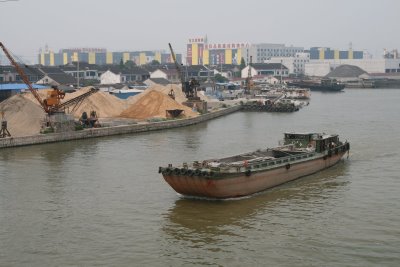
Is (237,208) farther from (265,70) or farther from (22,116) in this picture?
(265,70)

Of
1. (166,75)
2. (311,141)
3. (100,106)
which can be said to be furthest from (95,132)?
(166,75)

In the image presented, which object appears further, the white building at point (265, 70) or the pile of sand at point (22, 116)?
the white building at point (265, 70)

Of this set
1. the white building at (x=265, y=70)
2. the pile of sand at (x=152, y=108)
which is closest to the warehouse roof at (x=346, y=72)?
the white building at (x=265, y=70)

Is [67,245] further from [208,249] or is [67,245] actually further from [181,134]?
[181,134]

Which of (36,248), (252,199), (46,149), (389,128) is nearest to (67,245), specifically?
(36,248)

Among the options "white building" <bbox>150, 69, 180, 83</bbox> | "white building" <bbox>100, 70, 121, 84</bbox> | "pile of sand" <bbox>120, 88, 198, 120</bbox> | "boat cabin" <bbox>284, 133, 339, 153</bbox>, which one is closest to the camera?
Answer: "boat cabin" <bbox>284, 133, 339, 153</bbox>

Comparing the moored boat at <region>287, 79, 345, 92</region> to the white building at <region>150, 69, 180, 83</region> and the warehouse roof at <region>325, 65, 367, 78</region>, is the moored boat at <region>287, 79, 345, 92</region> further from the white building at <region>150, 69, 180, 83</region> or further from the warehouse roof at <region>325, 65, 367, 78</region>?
the white building at <region>150, 69, 180, 83</region>

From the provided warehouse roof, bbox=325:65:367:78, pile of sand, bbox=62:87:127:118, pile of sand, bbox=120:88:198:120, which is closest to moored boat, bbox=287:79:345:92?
warehouse roof, bbox=325:65:367:78

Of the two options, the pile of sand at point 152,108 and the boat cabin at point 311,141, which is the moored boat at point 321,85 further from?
the boat cabin at point 311,141
